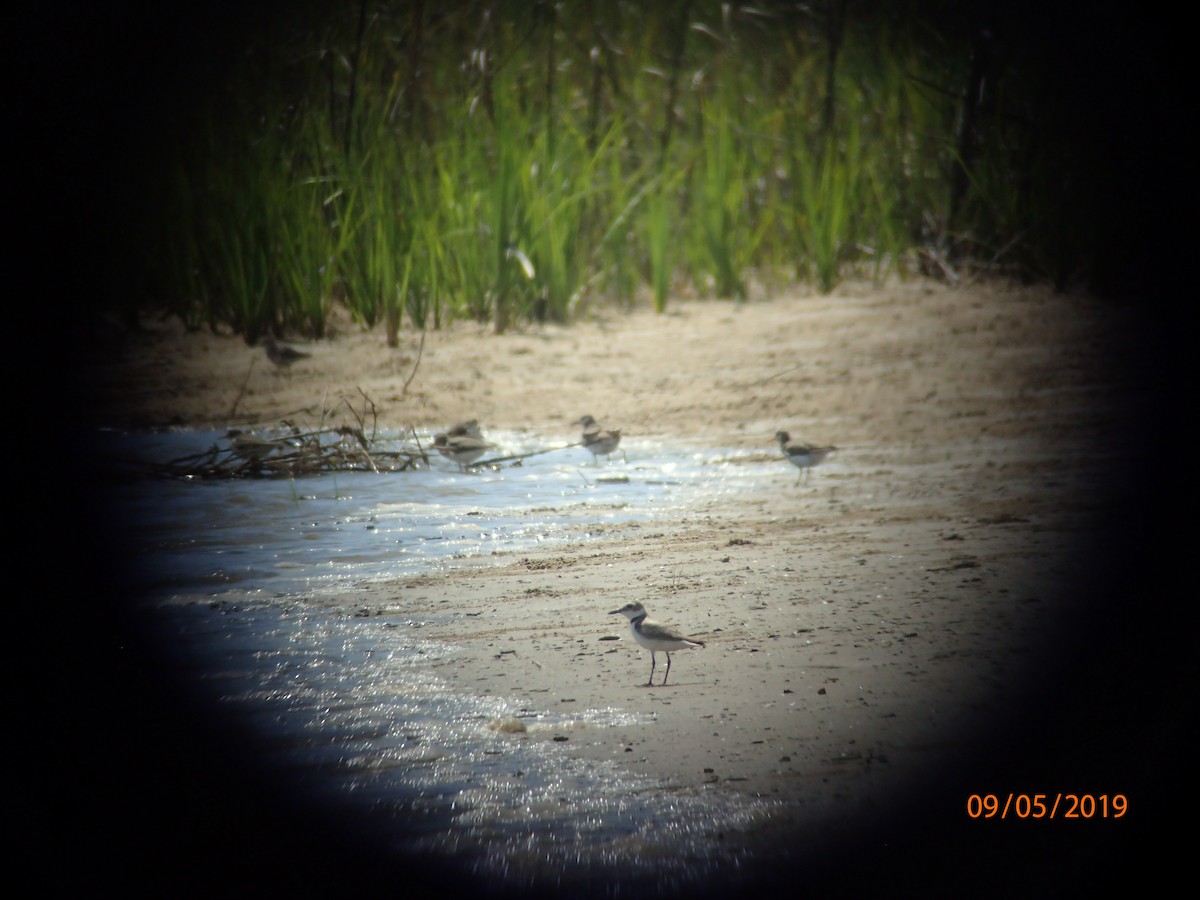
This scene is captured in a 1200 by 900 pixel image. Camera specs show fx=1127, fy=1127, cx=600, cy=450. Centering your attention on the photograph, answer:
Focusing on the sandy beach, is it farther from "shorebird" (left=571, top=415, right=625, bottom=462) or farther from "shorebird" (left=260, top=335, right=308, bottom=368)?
"shorebird" (left=571, top=415, right=625, bottom=462)

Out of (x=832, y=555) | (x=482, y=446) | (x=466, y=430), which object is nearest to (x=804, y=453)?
(x=832, y=555)

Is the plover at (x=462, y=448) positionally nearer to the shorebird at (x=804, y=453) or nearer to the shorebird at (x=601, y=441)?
the shorebird at (x=601, y=441)

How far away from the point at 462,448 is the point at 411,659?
2.11 m

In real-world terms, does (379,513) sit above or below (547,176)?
below

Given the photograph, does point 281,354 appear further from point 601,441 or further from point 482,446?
point 601,441

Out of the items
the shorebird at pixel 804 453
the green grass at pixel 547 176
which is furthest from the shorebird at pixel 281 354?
the shorebird at pixel 804 453

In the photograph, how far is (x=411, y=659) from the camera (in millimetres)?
2848

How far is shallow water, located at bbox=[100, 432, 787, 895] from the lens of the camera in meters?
2.03

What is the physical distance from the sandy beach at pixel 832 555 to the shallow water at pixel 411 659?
0.10 meters

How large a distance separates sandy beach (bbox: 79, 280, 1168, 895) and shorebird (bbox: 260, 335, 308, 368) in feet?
0.30

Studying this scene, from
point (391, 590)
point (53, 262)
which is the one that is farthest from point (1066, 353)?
point (53, 262)

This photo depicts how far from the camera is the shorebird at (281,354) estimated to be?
648cm

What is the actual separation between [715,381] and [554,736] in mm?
4068

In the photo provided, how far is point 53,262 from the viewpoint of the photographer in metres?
7.34
